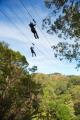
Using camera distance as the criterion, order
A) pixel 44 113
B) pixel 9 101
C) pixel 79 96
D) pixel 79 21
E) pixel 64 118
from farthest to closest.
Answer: pixel 79 96 → pixel 64 118 → pixel 44 113 → pixel 9 101 → pixel 79 21

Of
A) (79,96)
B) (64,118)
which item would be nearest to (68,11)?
(64,118)

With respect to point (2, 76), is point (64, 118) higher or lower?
lower

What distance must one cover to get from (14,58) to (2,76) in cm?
414

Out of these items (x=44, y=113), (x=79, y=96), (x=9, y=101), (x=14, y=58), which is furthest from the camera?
(x=79, y=96)

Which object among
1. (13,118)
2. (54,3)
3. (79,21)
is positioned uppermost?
(54,3)

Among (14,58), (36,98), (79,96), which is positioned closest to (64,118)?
(36,98)

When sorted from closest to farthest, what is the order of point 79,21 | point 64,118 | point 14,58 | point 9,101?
point 79,21 → point 9,101 → point 14,58 → point 64,118

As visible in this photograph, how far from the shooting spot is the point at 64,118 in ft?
229

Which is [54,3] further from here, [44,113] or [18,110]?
[44,113]

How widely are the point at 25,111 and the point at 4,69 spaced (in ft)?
24.5

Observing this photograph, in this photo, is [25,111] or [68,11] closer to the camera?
[68,11]

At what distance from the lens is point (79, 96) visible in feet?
492

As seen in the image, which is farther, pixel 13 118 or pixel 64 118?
pixel 64 118

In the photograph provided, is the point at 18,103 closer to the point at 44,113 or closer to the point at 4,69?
the point at 4,69
